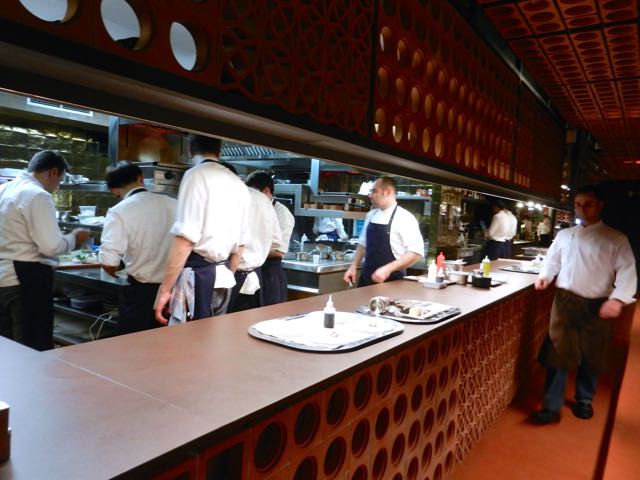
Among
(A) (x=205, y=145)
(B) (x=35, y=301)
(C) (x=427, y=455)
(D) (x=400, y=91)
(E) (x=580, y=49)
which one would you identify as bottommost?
(C) (x=427, y=455)

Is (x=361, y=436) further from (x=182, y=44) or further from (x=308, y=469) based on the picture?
(x=182, y=44)

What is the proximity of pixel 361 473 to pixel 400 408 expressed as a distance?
37 cm

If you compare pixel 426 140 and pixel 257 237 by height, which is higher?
pixel 426 140

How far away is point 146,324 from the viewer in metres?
3.02

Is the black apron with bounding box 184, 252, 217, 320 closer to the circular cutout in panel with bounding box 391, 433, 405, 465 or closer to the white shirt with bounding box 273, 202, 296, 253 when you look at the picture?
the circular cutout in panel with bounding box 391, 433, 405, 465

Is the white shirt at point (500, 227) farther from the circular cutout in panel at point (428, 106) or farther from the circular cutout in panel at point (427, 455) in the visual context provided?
the circular cutout in panel at point (427, 455)

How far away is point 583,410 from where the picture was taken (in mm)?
3666

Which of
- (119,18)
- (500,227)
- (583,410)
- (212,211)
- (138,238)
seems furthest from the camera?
(500,227)

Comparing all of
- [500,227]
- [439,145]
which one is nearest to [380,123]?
[439,145]

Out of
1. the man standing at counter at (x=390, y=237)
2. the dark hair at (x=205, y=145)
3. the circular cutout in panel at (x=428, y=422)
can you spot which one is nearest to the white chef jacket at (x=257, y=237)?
the man standing at counter at (x=390, y=237)

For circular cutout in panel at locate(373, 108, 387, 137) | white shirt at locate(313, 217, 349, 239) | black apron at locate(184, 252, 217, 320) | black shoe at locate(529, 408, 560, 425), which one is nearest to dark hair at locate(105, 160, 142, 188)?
black apron at locate(184, 252, 217, 320)

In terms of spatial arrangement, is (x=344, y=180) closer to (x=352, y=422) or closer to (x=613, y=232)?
(x=613, y=232)

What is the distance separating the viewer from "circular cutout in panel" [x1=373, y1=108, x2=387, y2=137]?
2.69 metres

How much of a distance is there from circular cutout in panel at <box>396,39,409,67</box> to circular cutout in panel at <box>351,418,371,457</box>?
2177 millimetres
